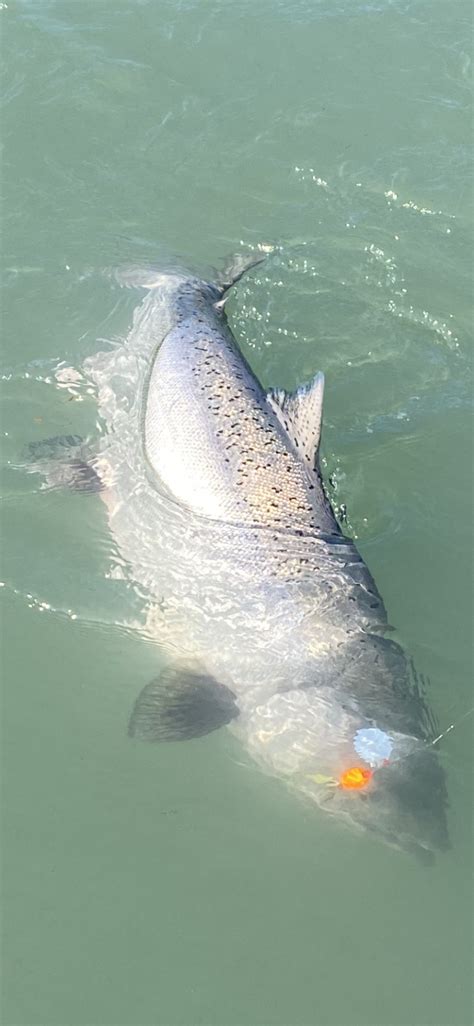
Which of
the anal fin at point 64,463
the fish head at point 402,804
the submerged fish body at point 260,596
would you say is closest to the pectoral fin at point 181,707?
the submerged fish body at point 260,596

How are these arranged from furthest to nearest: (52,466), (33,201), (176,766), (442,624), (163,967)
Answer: (33,201) → (52,466) → (442,624) → (176,766) → (163,967)

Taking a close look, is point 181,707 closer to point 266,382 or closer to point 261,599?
point 261,599

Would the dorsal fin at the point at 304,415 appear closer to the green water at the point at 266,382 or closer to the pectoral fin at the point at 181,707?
the green water at the point at 266,382

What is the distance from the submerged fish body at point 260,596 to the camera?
423 cm

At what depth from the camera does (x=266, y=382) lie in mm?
6047

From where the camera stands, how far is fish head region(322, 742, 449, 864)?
13.2 ft

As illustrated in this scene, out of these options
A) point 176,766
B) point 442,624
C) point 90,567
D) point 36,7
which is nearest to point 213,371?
point 90,567

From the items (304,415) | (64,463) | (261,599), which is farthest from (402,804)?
(64,463)

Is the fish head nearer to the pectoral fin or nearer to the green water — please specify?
the green water

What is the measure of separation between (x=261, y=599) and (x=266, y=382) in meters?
1.85

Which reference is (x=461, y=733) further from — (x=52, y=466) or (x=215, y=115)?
(x=215, y=115)

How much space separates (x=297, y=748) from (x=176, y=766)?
542 millimetres

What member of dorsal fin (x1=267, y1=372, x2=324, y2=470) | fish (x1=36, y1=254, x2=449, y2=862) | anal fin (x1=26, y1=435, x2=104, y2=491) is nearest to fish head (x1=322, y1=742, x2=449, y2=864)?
fish (x1=36, y1=254, x2=449, y2=862)

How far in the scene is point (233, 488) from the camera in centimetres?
485
